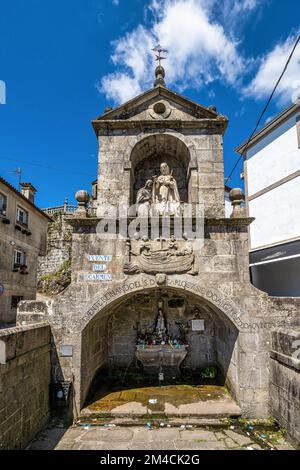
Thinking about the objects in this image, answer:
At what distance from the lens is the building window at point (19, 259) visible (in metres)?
16.0

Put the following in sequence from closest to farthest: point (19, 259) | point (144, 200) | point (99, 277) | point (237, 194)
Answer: point (99, 277), point (237, 194), point (144, 200), point (19, 259)

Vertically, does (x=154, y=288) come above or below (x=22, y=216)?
below

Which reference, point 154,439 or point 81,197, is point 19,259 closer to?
point 81,197

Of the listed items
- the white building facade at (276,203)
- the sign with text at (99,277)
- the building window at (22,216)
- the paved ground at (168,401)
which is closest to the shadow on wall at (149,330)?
the paved ground at (168,401)

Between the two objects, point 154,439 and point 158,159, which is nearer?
point 154,439

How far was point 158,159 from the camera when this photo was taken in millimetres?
8602

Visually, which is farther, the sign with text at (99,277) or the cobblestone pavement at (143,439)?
the sign with text at (99,277)

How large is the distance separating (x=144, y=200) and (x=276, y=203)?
7917 millimetres

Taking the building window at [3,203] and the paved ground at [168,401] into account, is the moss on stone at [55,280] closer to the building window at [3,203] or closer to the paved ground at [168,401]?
the building window at [3,203]

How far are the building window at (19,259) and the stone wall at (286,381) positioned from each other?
14220 mm

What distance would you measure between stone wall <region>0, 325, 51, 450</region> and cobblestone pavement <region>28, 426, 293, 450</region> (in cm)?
39

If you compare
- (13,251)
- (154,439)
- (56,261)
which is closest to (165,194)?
(154,439)

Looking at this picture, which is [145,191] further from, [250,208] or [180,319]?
[250,208]

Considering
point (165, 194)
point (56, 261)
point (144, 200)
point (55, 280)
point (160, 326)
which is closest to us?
point (144, 200)
